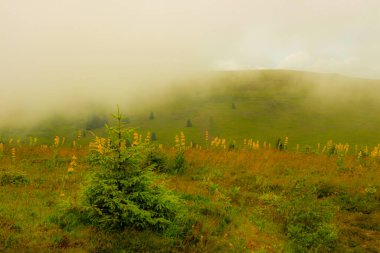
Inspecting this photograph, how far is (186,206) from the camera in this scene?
11.3m

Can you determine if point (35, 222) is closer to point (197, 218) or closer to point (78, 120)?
point (197, 218)

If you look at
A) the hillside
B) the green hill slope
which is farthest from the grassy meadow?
the hillside

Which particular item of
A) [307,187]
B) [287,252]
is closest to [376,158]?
[307,187]

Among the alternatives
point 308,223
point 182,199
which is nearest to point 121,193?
point 182,199

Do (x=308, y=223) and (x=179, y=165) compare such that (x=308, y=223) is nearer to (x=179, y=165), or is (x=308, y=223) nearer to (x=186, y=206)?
(x=186, y=206)

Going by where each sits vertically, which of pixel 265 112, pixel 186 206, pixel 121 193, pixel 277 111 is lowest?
pixel 265 112

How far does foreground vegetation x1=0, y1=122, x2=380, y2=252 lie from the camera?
29.3ft

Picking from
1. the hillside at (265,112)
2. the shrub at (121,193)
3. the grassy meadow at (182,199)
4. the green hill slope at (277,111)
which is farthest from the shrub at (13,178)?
the hillside at (265,112)

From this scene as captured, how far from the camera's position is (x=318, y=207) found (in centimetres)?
1173

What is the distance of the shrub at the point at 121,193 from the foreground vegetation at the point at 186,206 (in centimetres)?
3

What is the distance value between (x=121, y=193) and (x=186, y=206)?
294cm

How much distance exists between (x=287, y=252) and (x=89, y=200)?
18.8 feet

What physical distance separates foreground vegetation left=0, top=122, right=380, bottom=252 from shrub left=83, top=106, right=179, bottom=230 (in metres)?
0.03

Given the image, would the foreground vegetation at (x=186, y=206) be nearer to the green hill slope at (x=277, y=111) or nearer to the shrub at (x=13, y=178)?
the shrub at (x=13, y=178)
